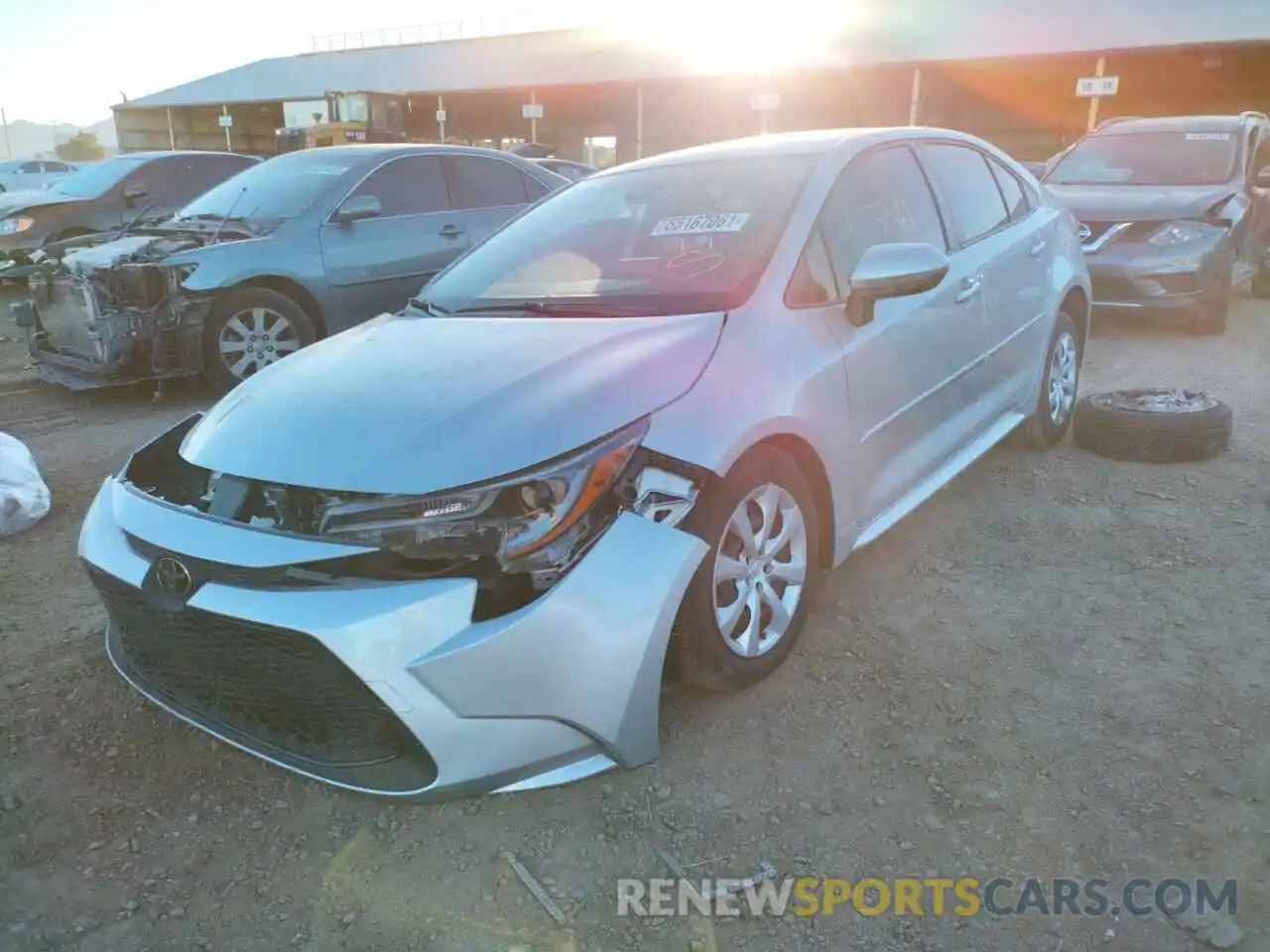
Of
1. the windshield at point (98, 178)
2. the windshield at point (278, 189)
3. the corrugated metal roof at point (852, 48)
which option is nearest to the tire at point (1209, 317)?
the windshield at point (278, 189)

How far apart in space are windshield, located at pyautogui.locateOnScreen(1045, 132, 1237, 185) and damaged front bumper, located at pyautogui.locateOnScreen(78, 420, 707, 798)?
795cm

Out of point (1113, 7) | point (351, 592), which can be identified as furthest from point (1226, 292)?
point (1113, 7)

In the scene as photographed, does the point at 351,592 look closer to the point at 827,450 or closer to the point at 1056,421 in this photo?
the point at 827,450

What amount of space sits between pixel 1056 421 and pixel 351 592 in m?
3.98

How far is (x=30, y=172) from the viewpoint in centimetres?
2405

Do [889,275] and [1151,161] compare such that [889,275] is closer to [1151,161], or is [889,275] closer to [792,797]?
[792,797]

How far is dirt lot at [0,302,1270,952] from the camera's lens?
79.5 inches

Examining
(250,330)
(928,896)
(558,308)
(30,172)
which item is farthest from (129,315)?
(30,172)

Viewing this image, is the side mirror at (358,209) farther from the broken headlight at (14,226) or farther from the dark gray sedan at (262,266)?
the broken headlight at (14,226)

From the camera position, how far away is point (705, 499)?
7.95ft

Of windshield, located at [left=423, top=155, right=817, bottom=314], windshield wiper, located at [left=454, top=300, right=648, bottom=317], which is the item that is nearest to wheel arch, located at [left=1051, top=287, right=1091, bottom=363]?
windshield, located at [left=423, top=155, right=817, bottom=314]

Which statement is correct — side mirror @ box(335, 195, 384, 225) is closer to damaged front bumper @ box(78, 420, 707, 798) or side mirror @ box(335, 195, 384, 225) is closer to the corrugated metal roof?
damaged front bumper @ box(78, 420, 707, 798)

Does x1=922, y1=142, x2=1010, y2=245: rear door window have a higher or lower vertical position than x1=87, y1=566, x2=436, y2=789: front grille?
higher

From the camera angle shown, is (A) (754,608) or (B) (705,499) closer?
(B) (705,499)
